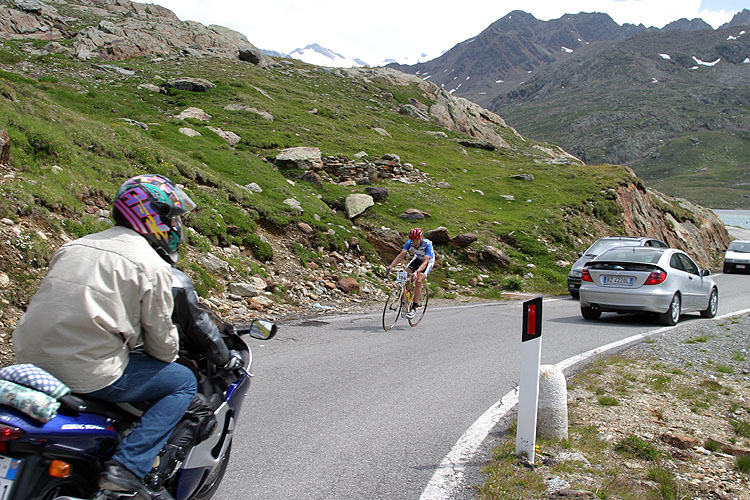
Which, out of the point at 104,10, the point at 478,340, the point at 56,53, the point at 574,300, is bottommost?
the point at 574,300

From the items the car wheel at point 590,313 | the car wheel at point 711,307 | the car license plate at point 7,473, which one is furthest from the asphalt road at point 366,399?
the car wheel at point 711,307

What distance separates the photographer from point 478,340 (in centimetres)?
975

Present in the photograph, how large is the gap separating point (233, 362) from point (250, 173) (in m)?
18.5

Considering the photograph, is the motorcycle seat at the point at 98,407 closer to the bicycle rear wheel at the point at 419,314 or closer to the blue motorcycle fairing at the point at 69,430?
the blue motorcycle fairing at the point at 69,430

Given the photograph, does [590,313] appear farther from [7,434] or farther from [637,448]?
[7,434]

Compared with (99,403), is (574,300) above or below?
below

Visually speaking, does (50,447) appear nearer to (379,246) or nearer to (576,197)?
(379,246)

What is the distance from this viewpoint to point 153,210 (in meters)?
2.87

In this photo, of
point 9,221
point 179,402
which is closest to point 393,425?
point 179,402

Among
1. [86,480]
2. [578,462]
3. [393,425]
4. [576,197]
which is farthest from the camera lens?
[576,197]

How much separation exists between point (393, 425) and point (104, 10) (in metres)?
87.0

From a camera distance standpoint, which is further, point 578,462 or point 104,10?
point 104,10

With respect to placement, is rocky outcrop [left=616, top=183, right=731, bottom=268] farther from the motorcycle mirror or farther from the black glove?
the black glove

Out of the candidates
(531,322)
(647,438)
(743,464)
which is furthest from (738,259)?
(531,322)
